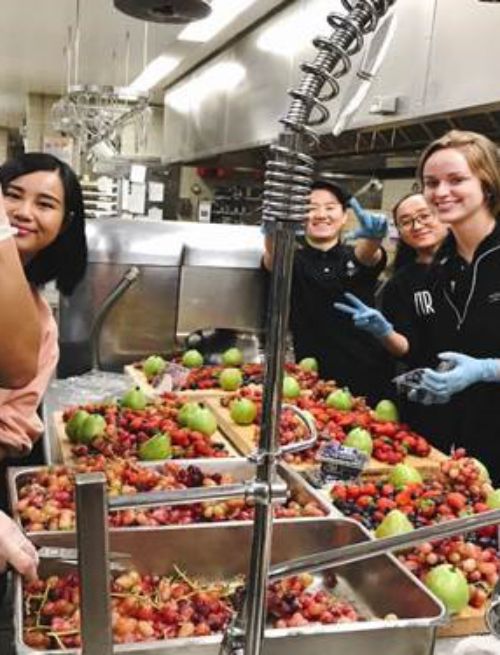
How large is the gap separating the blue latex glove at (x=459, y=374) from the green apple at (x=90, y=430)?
92 cm

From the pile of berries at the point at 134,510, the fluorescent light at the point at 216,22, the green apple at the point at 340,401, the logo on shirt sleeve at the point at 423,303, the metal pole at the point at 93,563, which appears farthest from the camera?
the fluorescent light at the point at 216,22

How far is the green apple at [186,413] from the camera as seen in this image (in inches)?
78.7

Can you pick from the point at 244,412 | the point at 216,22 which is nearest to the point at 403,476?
the point at 244,412

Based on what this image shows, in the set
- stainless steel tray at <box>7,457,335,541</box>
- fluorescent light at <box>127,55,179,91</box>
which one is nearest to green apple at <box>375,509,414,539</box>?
stainless steel tray at <box>7,457,335,541</box>

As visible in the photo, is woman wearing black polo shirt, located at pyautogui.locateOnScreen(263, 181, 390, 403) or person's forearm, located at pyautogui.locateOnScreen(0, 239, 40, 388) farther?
woman wearing black polo shirt, located at pyautogui.locateOnScreen(263, 181, 390, 403)

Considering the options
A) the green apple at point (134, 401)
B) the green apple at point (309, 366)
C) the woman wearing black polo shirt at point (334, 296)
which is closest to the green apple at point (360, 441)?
the green apple at point (134, 401)

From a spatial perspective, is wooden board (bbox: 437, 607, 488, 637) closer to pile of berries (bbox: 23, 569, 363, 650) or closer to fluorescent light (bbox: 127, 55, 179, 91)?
pile of berries (bbox: 23, 569, 363, 650)

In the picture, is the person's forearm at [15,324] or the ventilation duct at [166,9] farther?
the ventilation duct at [166,9]

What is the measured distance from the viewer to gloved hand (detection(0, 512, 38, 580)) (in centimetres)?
89

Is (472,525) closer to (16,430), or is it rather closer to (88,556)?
(88,556)

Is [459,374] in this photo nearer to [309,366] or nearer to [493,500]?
[493,500]

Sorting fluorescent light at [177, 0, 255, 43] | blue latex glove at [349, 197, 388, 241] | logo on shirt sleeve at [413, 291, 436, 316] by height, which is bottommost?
logo on shirt sleeve at [413, 291, 436, 316]

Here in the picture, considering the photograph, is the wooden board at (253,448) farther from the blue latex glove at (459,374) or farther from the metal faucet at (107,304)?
the metal faucet at (107,304)

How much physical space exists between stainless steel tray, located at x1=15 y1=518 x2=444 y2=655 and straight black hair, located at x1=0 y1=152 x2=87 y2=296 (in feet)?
3.09
